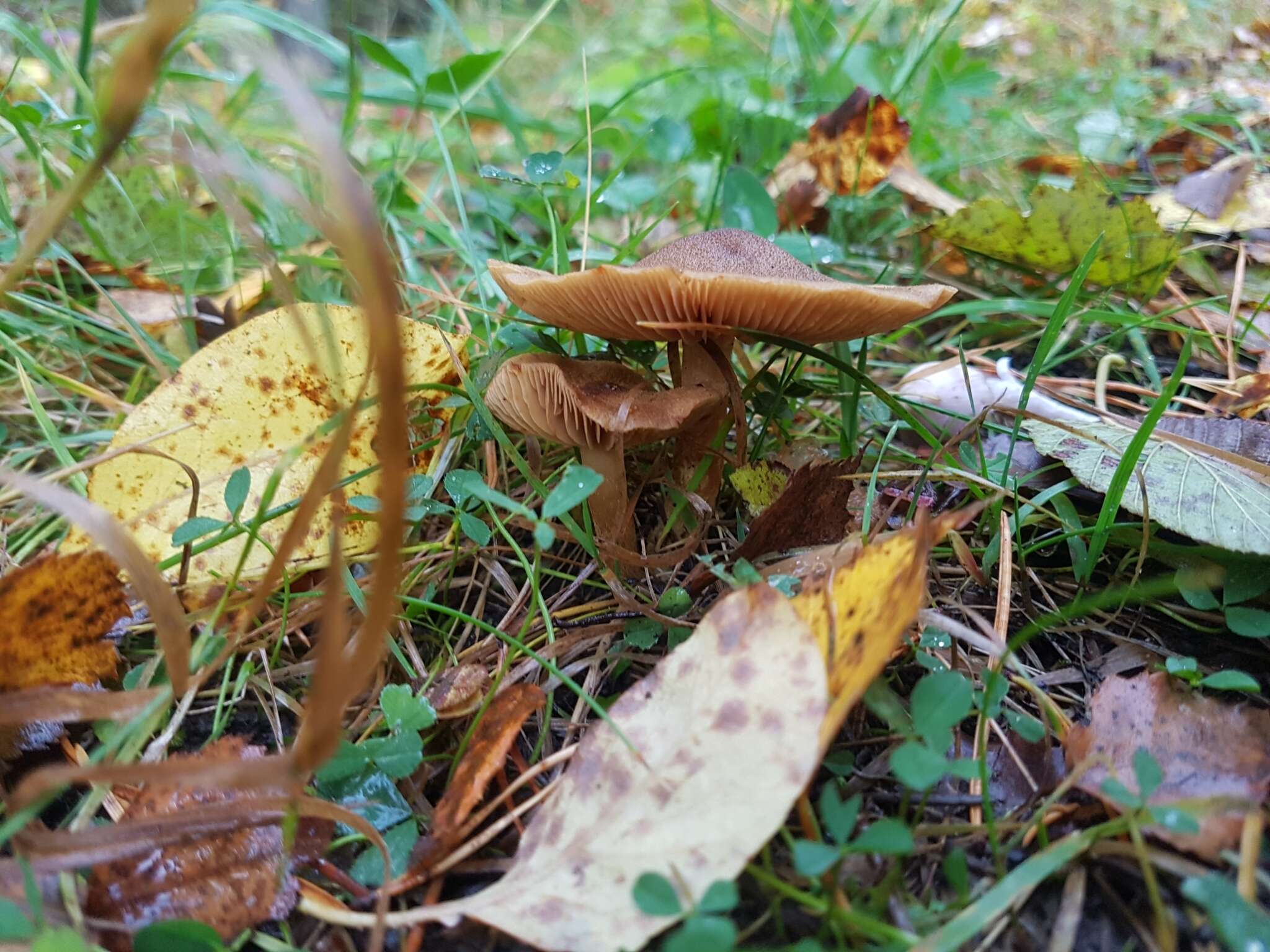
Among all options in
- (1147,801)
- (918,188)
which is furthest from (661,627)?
(918,188)

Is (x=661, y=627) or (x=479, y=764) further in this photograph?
(x=661, y=627)

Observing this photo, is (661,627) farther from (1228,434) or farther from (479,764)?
(1228,434)

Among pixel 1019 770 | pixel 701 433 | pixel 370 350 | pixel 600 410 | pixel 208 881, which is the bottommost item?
pixel 1019 770

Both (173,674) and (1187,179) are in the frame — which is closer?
(173,674)

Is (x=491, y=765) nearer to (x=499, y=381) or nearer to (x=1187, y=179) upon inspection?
(x=499, y=381)

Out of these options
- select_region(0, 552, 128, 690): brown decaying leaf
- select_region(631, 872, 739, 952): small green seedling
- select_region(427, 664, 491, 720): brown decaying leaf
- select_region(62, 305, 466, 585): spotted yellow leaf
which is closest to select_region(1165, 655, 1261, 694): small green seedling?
select_region(631, 872, 739, 952): small green seedling

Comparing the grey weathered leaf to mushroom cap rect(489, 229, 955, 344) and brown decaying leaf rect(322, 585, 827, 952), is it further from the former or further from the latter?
brown decaying leaf rect(322, 585, 827, 952)

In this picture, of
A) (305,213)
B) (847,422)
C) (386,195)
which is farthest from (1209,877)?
(386,195)
